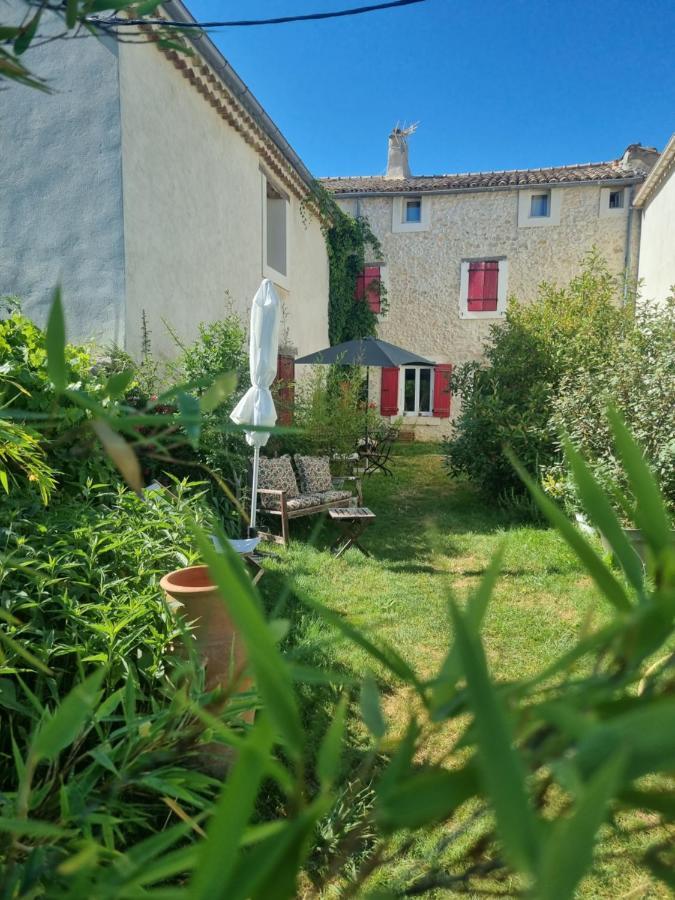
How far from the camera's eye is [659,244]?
11281 mm

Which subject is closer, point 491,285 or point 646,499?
point 646,499

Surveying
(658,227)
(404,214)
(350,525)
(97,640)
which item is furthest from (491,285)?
(97,640)

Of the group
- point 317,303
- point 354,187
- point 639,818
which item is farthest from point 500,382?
point 354,187

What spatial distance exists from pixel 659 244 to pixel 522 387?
5.89m

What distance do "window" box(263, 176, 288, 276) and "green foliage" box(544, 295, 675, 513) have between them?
19.0 ft

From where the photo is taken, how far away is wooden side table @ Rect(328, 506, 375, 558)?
5.70m

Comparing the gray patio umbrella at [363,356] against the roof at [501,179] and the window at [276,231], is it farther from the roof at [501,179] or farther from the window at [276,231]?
the roof at [501,179]

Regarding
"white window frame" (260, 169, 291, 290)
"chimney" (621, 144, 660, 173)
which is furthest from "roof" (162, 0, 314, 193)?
"chimney" (621, 144, 660, 173)

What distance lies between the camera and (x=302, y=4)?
1.68 metres

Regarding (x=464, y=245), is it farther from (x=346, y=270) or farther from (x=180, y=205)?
(x=180, y=205)

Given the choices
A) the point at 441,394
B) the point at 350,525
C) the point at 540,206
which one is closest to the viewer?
Answer: the point at 350,525

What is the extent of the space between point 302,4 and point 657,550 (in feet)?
6.42

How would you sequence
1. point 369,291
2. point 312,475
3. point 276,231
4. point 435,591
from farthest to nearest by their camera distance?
1. point 369,291
2. point 276,231
3. point 312,475
4. point 435,591

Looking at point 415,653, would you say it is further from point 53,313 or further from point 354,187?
point 354,187
